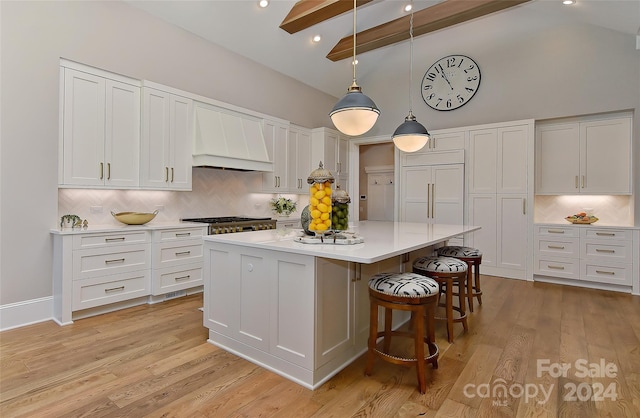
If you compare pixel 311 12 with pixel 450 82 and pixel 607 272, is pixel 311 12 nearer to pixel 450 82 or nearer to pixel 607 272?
pixel 450 82

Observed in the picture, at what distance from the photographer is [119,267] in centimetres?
333

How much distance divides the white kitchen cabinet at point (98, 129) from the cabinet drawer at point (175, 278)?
1.01m

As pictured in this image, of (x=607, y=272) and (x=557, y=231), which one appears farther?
(x=557, y=231)

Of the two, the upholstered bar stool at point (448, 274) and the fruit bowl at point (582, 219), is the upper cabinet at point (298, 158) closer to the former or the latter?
the upholstered bar stool at point (448, 274)

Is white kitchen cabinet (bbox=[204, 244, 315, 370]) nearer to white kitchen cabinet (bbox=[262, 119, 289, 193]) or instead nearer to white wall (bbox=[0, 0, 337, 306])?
white wall (bbox=[0, 0, 337, 306])

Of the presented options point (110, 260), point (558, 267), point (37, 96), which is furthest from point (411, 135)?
point (37, 96)

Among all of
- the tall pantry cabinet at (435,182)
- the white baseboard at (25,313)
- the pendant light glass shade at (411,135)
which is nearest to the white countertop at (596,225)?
the tall pantry cabinet at (435,182)

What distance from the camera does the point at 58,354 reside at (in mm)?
2438

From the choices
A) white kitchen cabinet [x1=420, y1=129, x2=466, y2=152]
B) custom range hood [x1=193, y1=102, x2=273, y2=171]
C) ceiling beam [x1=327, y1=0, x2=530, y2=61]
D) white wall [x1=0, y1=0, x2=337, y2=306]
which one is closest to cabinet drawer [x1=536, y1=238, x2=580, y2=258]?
white kitchen cabinet [x1=420, y1=129, x2=466, y2=152]

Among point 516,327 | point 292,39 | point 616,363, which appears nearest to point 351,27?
point 292,39

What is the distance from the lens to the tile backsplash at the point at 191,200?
138 inches

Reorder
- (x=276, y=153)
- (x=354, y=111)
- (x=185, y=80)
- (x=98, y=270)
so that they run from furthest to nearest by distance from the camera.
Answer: (x=276, y=153) → (x=185, y=80) → (x=98, y=270) → (x=354, y=111)

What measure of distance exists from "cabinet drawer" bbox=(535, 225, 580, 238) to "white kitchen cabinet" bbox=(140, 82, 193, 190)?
4824 millimetres

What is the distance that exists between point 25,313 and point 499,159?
5.98 m
